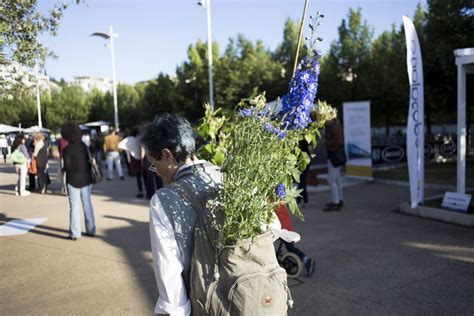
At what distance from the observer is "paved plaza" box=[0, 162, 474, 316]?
3.93m

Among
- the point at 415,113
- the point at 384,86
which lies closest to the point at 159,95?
the point at 384,86

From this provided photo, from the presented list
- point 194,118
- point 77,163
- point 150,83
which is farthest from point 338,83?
point 77,163

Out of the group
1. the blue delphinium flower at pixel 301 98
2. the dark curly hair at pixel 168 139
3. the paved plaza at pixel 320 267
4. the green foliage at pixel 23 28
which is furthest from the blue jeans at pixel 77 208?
the blue delphinium flower at pixel 301 98

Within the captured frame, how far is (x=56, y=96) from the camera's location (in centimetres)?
3531

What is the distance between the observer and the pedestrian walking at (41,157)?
37.9 ft

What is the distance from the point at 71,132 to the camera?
21.4 ft

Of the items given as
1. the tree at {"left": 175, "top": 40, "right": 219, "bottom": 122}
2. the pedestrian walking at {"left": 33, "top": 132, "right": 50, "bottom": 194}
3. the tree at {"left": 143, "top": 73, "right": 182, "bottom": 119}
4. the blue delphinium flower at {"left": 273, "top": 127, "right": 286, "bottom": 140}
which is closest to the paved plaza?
the blue delphinium flower at {"left": 273, "top": 127, "right": 286, "bottom": 140}

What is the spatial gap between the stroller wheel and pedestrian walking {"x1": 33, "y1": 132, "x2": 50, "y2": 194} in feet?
30.1

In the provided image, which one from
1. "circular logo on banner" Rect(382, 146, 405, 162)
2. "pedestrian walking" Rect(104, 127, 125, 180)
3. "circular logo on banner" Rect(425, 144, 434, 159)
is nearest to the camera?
"pedestrian walking" Rect(104, 127, 125, 180)

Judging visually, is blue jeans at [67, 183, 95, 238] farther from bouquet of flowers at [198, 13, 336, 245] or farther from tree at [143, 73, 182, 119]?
tree at [143, 73, 182, 119]

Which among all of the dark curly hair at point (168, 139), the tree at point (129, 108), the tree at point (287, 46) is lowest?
the dark curly hair at point (168, 139)

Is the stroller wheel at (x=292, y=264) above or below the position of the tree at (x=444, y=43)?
below

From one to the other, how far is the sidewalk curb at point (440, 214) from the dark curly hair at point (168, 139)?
6.01m

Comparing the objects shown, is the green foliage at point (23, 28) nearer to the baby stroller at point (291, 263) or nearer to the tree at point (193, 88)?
the baby stroller at point (291, 263)
